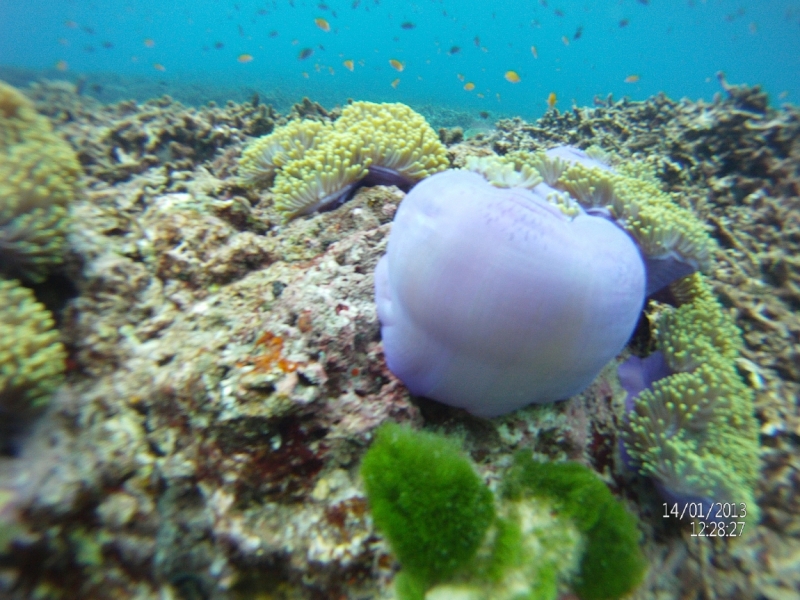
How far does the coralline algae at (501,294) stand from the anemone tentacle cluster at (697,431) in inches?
21.0

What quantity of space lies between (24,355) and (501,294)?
2.22 meters

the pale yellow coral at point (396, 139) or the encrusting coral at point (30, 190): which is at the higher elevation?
the pale yellow coral at point (396, 139)

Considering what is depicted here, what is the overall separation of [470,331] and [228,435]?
1212 millimetres

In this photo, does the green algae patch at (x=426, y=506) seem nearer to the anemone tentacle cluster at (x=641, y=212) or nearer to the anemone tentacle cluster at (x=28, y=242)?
the anemone tentacle cluster at (x=641, y=212)

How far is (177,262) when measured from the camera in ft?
8.31

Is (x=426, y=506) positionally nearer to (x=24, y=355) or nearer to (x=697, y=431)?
(x=697, y=431)

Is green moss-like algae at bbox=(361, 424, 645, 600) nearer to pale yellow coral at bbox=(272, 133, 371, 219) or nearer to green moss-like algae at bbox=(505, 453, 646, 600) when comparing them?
green moss-like algae at bbox=(505, 453, 646, 600)

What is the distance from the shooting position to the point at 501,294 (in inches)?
69.7

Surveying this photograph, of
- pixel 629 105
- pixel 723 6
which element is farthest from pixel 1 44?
pixel 723 6

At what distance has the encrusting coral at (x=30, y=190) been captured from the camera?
2141 mm

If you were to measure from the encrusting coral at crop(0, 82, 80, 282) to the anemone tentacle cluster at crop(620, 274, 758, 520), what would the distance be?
3.53 m

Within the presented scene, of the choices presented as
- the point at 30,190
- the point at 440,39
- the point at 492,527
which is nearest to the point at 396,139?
the point at 30,190

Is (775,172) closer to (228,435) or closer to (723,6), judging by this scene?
(228,435)

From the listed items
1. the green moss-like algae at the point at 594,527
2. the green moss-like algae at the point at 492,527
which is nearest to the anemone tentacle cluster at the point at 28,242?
the green moss-like algae at the point at 492,527
